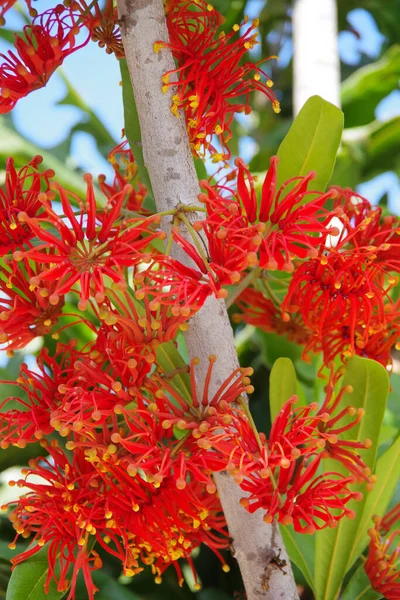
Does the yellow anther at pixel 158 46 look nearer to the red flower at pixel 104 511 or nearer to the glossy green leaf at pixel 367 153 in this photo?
the red flower at pixel 104 511

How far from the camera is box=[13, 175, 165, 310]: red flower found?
51 centimetres

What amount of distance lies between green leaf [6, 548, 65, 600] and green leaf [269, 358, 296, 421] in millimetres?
269

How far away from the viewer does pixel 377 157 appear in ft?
5.09

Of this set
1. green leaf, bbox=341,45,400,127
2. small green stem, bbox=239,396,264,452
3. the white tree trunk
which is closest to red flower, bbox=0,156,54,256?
small green stem, bbox=239,396,264,452

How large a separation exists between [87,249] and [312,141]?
0.85 feet

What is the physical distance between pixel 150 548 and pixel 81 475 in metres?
0.09

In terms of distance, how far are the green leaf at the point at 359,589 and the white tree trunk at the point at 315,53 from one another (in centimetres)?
81

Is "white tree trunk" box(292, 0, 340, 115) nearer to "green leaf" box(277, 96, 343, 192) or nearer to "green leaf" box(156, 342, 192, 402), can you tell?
"green leaf" box(277, 96, 343, 192)

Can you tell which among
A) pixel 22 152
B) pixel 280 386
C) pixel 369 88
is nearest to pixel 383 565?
pixel 280 386

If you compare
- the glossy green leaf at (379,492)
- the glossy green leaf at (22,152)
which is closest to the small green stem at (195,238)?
the glossy green leaf at (379,492)

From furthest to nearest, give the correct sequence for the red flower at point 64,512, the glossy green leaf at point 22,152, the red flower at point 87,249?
the glossy green leaf at point 22,152, the red flower at point 64,512, the red flower at point 87,249

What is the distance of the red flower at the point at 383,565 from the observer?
28.3 inches

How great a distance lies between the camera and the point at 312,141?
26.0 inches

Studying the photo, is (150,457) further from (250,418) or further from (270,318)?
(270,318)
